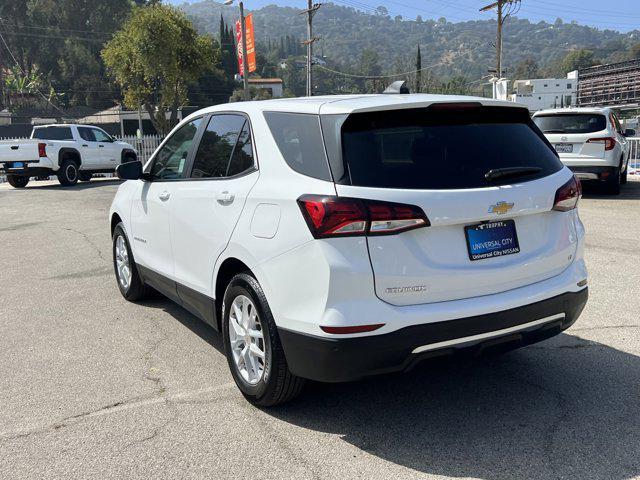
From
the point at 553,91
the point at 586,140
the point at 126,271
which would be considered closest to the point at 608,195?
the point at 586,140

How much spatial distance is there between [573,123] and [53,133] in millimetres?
15751

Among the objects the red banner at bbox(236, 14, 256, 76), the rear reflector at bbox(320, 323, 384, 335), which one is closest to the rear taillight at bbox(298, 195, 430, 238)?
the rear reflector at bbox(320, 323, 384, 335)

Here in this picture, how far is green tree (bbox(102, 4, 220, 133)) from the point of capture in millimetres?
35219

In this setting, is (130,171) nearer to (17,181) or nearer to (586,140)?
(586,140)

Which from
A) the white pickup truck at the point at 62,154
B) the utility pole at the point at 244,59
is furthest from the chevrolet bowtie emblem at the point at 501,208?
the utility pole at the point at 244,59

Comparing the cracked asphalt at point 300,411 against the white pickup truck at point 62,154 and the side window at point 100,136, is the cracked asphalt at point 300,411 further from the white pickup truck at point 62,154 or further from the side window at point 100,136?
the side window at point 100,136

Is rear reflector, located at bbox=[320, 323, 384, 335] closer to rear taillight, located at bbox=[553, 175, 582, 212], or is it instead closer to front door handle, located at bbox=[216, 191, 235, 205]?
front door handle, located at bbox=[216, 191, 235, 205]

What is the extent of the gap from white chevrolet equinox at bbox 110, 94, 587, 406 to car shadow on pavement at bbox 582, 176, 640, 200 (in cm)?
1007

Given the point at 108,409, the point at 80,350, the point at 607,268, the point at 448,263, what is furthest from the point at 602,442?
the point at 607,268

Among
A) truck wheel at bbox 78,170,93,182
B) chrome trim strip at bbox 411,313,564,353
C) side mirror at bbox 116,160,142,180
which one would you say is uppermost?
side mirror at bbox 116,160,142,180

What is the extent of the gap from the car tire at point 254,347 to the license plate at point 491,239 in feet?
3.69

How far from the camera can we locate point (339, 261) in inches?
112

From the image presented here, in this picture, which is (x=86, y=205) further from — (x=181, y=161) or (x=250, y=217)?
(x=250, y=217)

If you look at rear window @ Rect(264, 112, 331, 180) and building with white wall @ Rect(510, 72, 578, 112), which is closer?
rear window @ Rect(264, 112, 331, 180)
